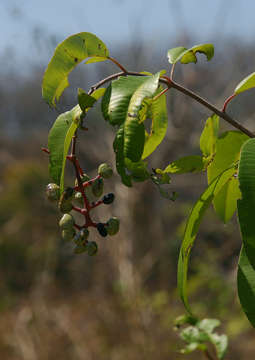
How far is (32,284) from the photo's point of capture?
555 cm

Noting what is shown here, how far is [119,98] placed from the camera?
477mm

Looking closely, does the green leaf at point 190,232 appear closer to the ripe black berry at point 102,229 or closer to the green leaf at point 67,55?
the ripe black berry at point 102,229

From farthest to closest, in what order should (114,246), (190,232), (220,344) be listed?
(114,246)
(220,344)
(190,232)

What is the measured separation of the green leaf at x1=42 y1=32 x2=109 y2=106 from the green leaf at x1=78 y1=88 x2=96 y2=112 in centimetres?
12

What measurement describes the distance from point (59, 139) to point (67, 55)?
128 millimetres

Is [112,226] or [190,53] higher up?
[190,53]

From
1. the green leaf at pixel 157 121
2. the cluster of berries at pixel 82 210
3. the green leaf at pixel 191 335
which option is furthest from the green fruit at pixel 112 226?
the green leaf at pixel 191 335

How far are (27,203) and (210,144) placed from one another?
5212 millimetres

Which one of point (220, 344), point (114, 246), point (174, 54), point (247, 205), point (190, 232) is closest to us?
point (247, 205)

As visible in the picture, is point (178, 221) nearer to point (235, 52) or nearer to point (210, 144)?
point (235, 52)

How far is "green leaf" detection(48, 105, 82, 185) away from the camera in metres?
0.52

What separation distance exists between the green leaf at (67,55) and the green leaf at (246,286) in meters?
0.34

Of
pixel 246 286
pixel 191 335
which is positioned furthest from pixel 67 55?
pixel 191 335

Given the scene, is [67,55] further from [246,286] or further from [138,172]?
[246,286]
